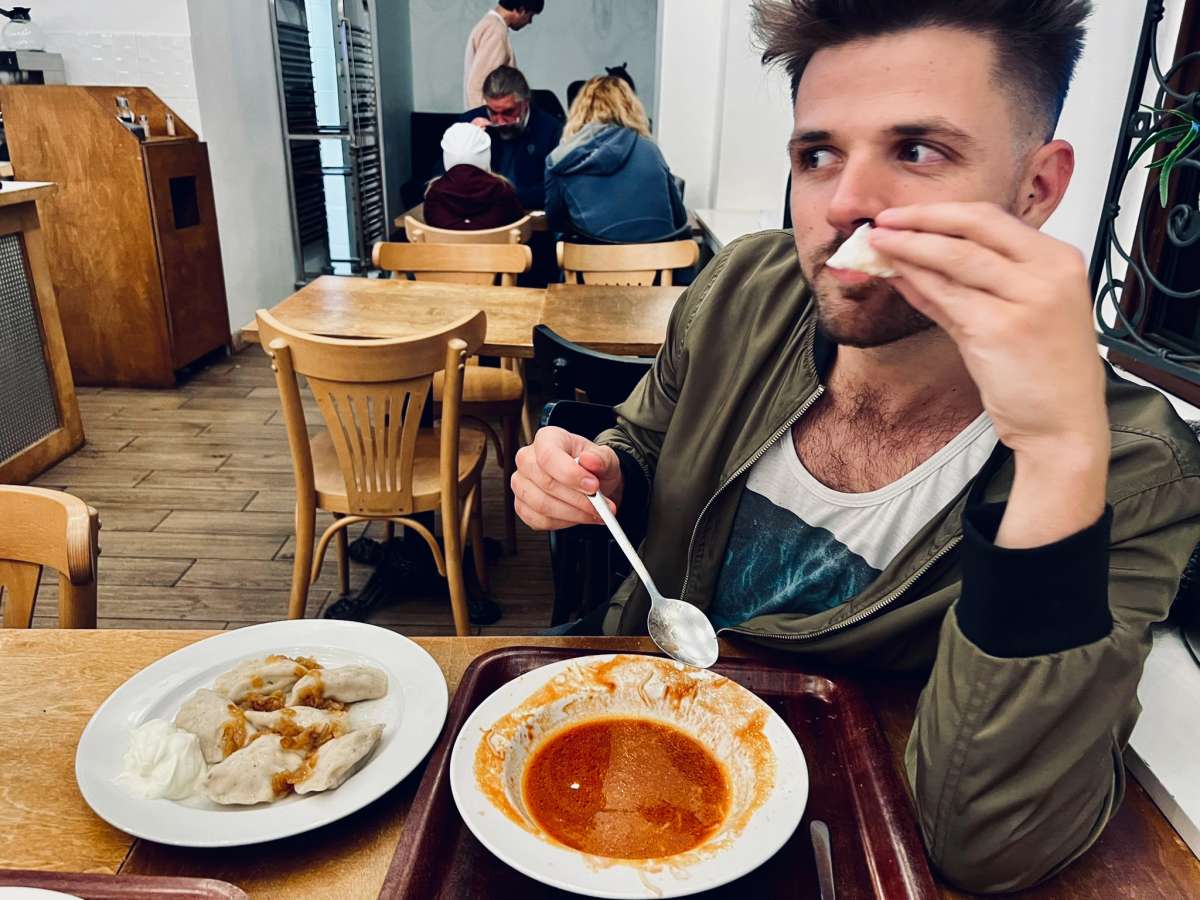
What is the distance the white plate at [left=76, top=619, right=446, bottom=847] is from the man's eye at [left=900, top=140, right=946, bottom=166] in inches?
29.2

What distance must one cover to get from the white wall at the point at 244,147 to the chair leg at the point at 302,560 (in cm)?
367

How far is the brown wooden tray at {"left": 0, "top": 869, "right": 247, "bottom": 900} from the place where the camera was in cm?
62

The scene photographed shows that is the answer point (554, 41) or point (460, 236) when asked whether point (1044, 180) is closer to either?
point (460, 236)

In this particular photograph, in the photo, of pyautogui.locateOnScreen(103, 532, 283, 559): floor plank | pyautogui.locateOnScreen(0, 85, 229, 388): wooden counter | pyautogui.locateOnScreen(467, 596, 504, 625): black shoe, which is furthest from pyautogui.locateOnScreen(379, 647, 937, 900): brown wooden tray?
pyautogui.locateOnScreen(0, 85, 229, 388): wooden counter

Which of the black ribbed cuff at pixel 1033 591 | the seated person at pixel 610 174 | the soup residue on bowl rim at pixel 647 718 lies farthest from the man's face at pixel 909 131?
the seated person at pixel 610 174

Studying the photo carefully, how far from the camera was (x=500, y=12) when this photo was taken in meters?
5.95

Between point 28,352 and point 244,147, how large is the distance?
2566 millimetres

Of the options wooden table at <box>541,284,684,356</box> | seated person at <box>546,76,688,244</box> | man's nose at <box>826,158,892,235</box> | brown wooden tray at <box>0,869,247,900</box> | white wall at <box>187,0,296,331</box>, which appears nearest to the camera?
brown wooden tray at <box>0,869,247,900</box>

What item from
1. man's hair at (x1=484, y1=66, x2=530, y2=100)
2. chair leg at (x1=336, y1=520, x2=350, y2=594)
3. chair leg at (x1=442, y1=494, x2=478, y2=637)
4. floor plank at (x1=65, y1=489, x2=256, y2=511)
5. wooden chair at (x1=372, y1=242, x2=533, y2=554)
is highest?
man's hair at (x1=484, y1=66, x2=530, y2=100)

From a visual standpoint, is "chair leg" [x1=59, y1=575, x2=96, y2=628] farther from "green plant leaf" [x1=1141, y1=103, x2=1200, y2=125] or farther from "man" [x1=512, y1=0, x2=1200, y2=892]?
"green plant leaf" [x1=1141, y1=103, x2=1200, y2=125]

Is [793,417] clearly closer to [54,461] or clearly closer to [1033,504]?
[1033,504]

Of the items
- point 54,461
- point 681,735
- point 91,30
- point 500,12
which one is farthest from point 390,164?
point 681,735

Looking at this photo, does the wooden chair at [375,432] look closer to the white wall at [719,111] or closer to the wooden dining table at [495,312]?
the wooden dining table at [495,312]

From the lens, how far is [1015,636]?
28.4 inches
